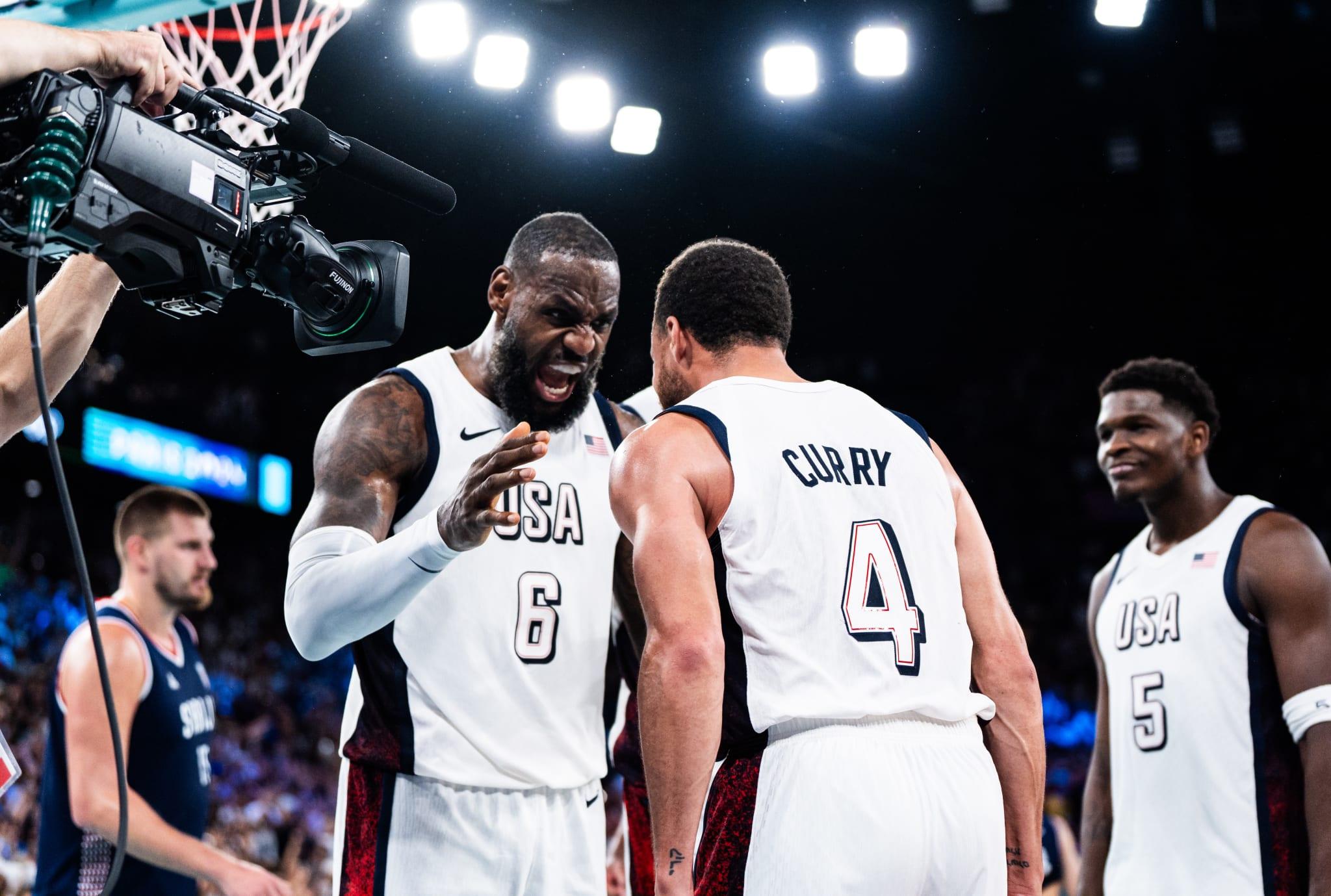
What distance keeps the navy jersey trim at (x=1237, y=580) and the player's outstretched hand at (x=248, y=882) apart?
288 cm

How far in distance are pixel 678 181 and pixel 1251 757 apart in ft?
22.4

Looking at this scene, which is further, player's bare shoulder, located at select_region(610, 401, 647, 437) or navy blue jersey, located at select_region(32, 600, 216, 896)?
navy blue jersey, located at select_region(32, 600, 216, 896)

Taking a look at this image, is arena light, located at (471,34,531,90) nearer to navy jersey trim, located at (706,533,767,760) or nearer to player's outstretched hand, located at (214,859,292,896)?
player's outstretched hand, located at (214,859,292,896)

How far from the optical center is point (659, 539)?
2203mm

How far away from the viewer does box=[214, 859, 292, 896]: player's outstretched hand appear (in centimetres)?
349

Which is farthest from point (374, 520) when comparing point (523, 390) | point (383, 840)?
point (383, 840)

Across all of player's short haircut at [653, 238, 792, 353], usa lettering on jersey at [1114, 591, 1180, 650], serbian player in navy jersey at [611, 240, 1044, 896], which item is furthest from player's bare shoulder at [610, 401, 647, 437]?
usa lettering on jersey at [1114, 591, 1180, 650]

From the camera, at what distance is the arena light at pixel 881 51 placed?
7223mm

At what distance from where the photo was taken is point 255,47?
484 centimetres

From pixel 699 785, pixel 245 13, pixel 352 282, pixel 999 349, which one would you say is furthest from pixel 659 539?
pixel 999 349

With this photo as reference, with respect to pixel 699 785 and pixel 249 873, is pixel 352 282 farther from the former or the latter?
pixel 249 873

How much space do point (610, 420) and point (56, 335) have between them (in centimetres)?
143

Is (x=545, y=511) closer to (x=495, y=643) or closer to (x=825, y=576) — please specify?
(x=495, y=643)

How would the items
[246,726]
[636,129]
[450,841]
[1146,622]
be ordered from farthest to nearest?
[246,726], [636,129], [1146,622], [450,841]
